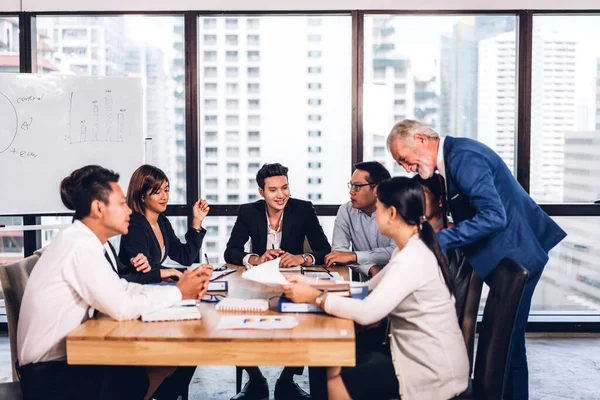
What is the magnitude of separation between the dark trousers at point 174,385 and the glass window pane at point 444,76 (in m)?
2.35

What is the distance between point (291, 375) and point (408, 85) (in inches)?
92.2

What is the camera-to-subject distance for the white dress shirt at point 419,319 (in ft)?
7.13

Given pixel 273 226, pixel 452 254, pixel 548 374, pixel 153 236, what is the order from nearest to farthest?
pixel 452 254 → pixel 153 236 → pixel 273 226 → pixel 548 374

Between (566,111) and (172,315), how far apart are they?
12.1 feet

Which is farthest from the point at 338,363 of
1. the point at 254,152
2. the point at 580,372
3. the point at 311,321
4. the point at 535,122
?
the point at 535,122

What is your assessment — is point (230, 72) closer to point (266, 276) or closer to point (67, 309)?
point (266, 276)

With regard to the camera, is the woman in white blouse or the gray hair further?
the gray hair

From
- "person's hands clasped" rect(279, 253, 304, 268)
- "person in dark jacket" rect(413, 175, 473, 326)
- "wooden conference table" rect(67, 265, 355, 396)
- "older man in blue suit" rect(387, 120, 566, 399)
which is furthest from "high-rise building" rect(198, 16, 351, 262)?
"wooden conference table" rect(67, 265, 355, 396)

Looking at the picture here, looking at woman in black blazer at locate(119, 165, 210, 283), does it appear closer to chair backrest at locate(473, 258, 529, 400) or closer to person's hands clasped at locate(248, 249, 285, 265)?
person's hands clasped at locate(248, 249, 285, 265)

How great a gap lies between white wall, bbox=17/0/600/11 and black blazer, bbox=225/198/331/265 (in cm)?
162

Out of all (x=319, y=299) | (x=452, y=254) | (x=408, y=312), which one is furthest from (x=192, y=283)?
(x=452, y=254)

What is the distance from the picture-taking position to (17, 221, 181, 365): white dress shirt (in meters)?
2.14

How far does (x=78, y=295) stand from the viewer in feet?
7.23

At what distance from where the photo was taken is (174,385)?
10.1 feet
